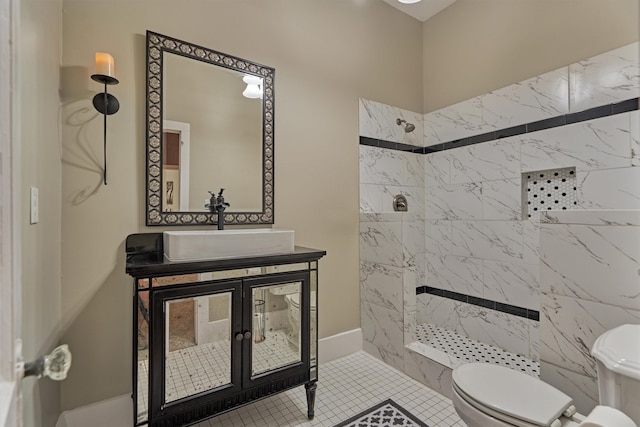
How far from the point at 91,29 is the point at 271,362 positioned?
206cm

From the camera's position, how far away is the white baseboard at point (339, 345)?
8.10 feet

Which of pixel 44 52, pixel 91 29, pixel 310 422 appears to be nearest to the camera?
pixel 44 52

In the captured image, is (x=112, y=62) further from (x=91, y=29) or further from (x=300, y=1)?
(x=300, y=1)

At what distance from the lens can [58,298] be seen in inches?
61.4

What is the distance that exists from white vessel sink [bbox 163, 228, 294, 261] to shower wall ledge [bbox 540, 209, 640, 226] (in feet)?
4.51

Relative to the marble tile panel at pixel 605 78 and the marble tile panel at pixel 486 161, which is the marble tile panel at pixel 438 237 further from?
the marble tile panel at pixel 605 78

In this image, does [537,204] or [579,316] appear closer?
[579,316]

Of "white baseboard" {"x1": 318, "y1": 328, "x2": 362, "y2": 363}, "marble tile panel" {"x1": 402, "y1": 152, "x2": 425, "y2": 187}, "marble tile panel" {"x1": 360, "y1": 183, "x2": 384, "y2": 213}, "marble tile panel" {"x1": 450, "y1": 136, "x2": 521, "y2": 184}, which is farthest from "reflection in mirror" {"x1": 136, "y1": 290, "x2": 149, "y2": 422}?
"marble tile panel" {"x1": 450, "y1": 136, "x2": 521, "y2": 184}

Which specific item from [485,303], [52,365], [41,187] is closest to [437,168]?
[485,303]

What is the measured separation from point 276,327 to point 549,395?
4.21 ft

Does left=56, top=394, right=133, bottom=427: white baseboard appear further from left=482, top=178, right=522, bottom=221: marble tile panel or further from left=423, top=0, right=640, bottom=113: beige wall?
left=423, top=0, right=640, bottom=113: beige wall

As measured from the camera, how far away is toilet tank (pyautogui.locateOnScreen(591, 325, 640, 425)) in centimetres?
99

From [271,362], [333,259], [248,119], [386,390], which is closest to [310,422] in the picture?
[271,362]

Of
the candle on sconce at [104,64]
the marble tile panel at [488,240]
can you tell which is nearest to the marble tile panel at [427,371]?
the marble tile panel at [488,240]
